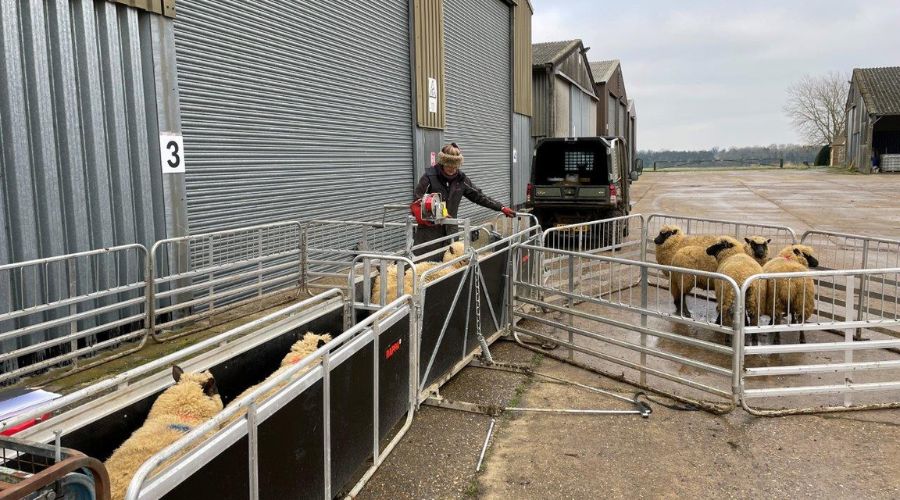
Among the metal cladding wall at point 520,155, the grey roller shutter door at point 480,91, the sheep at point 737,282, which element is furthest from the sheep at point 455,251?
the metal cladding wall at point 520,155

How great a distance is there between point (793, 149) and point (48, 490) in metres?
96.9

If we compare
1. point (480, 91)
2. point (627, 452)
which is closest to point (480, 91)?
point (480, 91)

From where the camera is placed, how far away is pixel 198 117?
25.1 ft

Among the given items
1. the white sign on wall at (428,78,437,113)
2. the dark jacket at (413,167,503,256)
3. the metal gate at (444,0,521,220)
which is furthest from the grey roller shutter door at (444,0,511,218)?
the dark jacket at (413,167,503,256)

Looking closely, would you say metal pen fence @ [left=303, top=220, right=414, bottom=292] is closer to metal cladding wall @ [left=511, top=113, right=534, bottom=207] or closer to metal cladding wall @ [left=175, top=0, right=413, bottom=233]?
metal cladding wall @ [left=175, top=0, right=413, bottom=233]

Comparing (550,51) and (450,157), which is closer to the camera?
(450,157)

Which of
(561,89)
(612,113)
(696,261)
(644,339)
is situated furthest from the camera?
(612,113)

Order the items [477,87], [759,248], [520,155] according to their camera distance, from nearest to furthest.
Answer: [759,248], [477,87], [520,155]

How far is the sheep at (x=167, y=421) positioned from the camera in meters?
2.60

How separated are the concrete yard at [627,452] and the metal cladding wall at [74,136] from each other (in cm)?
377

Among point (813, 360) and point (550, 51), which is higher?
point (550, 51)

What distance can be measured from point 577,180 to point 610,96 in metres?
32.3

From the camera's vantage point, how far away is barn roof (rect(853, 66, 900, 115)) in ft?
138

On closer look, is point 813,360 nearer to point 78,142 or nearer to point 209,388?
point 209,388
